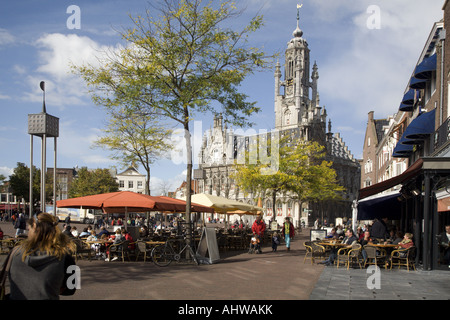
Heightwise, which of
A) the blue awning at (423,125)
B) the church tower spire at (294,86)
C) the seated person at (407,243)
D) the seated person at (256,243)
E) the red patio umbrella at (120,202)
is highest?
the church tower spire at (294,86)

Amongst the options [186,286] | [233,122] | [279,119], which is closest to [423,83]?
Answer: [233,122]

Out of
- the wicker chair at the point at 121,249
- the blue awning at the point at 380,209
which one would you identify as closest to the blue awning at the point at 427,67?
the blue awning at the point at 380,209

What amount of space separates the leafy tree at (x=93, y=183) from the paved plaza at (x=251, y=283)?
64904 mm

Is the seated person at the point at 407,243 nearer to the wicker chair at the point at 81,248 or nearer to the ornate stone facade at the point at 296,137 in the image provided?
the wicker chair at the point at 81,248

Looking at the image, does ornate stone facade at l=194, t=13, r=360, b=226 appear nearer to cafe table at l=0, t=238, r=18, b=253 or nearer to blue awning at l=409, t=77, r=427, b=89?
blue awning at l=409, t=77, r=427, b=89

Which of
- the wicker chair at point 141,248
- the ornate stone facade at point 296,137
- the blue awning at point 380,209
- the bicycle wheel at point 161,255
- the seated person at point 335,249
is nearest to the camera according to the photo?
the bicycle wheel at point 161,255

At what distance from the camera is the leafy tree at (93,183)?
78062 mm

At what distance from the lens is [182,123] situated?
1728 cm

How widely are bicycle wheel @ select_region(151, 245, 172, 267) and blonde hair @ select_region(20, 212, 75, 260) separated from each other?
10924 mm

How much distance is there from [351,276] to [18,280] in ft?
34.1

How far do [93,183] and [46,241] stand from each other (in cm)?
7720

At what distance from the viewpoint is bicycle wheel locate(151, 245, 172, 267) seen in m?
15.1

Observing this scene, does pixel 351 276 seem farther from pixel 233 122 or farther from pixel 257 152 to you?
pixel 257 152
